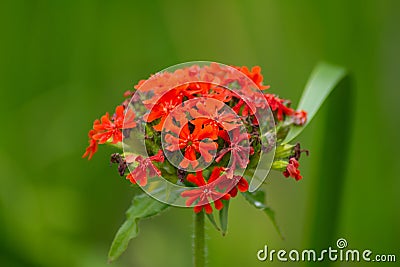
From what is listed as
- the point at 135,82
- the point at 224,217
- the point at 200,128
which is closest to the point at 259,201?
the point at 224,217

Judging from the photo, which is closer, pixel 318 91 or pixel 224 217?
pixel 224 217

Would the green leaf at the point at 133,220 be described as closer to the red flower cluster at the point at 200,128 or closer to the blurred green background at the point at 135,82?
the red flower cluster at the point at 200,128

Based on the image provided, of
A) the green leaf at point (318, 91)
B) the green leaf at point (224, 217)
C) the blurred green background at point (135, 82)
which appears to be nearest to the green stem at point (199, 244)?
the green leaf at point (224, 217)

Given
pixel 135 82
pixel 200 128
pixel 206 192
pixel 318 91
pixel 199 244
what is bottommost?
pixel 199 244

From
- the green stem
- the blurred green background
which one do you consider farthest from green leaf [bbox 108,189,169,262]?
the blurred green background

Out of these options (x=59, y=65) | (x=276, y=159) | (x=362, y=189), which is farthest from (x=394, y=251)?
(x=59, y=65)

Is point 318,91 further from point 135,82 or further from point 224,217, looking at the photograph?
point 135,82
